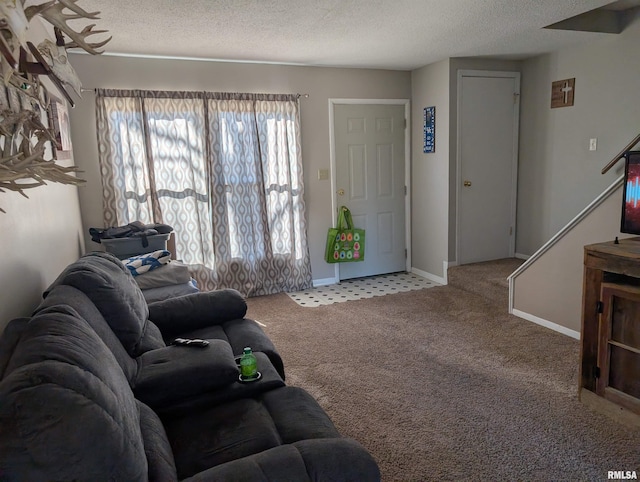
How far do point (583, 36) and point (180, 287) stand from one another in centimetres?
405

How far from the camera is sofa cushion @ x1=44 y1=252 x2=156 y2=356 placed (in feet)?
5.93

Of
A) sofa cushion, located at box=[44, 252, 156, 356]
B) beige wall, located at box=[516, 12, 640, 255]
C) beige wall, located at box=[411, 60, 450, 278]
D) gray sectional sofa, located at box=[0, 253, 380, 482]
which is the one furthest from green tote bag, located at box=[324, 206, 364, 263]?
sofa cushion, located at box=[44, 252, 156, 356]

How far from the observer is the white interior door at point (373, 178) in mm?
4906

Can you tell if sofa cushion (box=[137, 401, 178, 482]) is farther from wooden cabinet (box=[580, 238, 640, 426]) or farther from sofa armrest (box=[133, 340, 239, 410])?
wooden cabinet (box=[580, 238, 640, 426])

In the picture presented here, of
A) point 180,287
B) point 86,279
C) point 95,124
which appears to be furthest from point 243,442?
point 95,124

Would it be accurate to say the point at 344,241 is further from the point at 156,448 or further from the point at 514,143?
the point at 156,448

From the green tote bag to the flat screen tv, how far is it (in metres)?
2.76

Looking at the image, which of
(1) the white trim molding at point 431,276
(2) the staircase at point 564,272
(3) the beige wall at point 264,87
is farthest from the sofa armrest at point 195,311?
(1) the white trim molding at point 431,276

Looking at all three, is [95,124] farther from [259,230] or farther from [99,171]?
[259,230]

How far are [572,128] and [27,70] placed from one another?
4.54 metres

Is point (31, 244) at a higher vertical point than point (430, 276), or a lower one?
higher

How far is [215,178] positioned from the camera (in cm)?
431

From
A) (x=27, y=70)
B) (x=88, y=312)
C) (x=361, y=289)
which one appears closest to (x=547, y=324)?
(x=361, y=289)

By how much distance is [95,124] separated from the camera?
387 centimetres
